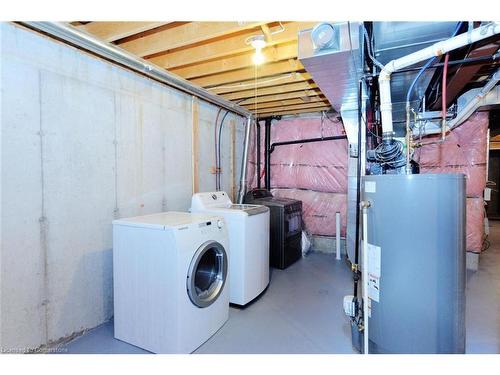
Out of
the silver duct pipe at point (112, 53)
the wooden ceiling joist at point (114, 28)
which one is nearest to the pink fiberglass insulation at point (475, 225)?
the silver duct pipe at point (112, 53)

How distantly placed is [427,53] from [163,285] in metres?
2.21

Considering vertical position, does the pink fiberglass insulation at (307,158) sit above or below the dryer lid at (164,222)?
above

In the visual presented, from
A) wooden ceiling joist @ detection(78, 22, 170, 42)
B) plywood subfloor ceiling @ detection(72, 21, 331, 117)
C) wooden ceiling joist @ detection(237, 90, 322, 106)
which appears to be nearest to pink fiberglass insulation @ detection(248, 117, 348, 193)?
plywood subfloor ceiling @ detection(72, 21, 331, 117)

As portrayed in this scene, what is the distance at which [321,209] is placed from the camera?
438 centimetres

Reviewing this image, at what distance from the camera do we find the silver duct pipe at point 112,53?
69.8 inches

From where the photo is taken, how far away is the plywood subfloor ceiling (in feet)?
6.61

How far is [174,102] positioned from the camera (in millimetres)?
3076

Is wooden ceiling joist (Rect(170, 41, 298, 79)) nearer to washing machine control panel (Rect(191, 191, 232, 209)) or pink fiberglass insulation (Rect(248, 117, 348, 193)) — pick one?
washing machine control panel (Rect(191, 191, 232, 209))

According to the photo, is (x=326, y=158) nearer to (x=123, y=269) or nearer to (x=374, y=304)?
(x=374, y=304)

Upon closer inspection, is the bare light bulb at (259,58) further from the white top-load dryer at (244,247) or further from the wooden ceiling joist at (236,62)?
the white top-load dryer at (244,247)

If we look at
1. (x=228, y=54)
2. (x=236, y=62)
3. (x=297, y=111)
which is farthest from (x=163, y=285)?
(x=297, y=111)

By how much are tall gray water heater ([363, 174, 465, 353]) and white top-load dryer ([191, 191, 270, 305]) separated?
49.1 inches

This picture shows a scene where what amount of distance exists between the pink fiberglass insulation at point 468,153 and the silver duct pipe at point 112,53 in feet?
10.7
